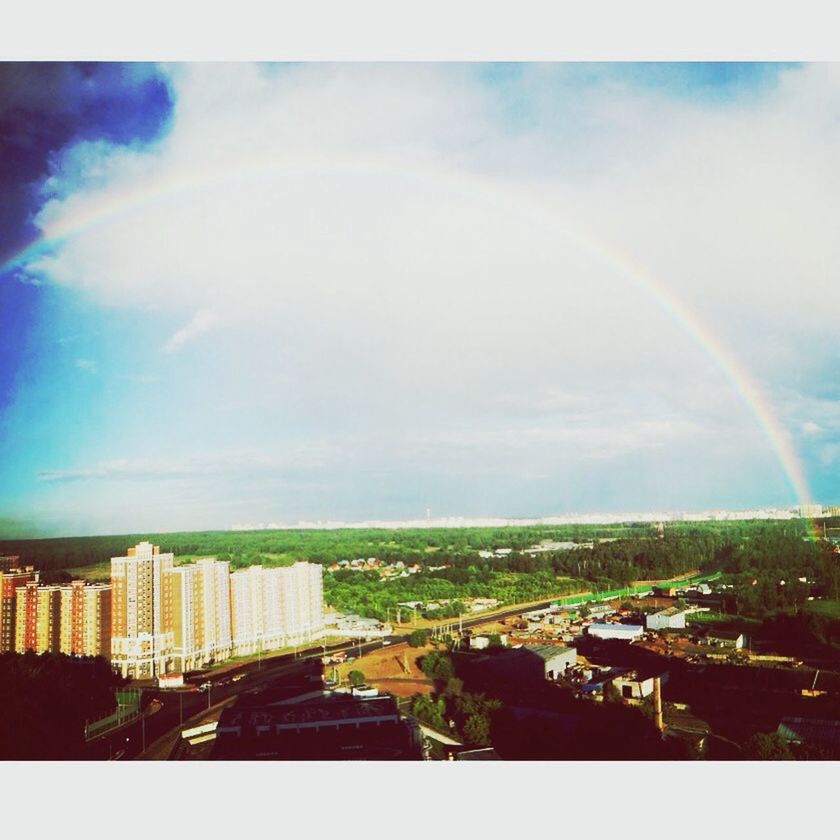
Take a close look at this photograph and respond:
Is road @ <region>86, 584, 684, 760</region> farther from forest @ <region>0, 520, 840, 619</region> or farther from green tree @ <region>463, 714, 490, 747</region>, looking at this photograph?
green tree @ <region>463, 714, 490, 747</region>

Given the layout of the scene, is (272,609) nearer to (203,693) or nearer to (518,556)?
(203,693)

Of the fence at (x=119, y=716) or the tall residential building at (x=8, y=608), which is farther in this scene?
the tall residential building at (x=8, y=608)

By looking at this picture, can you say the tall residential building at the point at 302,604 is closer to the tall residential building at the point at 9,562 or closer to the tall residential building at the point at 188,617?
the tall residential building at the point at 188,617

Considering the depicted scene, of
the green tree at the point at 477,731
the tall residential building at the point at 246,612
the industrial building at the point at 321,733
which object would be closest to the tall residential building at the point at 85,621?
the tall residential building at the point at 246,612

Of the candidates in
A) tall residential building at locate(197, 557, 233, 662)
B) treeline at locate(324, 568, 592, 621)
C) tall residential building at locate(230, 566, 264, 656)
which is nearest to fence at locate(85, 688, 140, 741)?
tall residential building at locate(197, 557, 233, 662)

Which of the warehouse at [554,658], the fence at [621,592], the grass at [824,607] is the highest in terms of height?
the fence at [621,592]

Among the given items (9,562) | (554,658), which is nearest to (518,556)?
(554,658)
